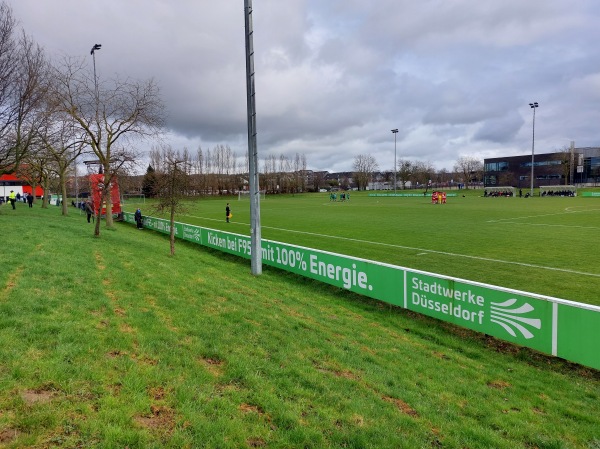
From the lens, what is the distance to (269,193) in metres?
116

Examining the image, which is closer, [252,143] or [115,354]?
[115,354]

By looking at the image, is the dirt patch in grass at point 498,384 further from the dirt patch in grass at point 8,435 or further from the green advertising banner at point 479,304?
the dirt patch in grass at point 8,435

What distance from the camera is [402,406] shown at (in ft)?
16.3

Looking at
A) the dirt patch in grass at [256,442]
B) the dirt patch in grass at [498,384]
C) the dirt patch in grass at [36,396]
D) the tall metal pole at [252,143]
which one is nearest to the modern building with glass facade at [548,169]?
the tall metal pole at [252,143]

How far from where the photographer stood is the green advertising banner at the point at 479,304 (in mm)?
6621

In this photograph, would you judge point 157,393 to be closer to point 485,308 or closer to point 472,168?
point 485,308

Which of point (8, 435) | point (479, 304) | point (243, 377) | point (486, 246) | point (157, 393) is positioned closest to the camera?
point (8, 435)

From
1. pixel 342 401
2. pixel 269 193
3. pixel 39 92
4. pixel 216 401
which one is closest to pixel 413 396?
pixel 342 401

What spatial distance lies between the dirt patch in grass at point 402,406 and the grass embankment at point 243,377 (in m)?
0.03

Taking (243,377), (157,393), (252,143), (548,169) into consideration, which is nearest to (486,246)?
(252,143)

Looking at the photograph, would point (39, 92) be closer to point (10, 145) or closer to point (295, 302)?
point (10, 145)

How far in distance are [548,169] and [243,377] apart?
128m

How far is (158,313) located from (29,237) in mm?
9038

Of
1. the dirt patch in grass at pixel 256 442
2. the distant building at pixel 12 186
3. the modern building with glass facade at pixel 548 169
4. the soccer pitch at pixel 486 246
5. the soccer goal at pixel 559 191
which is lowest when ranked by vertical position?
the soccer pitch at pixel 486 246
